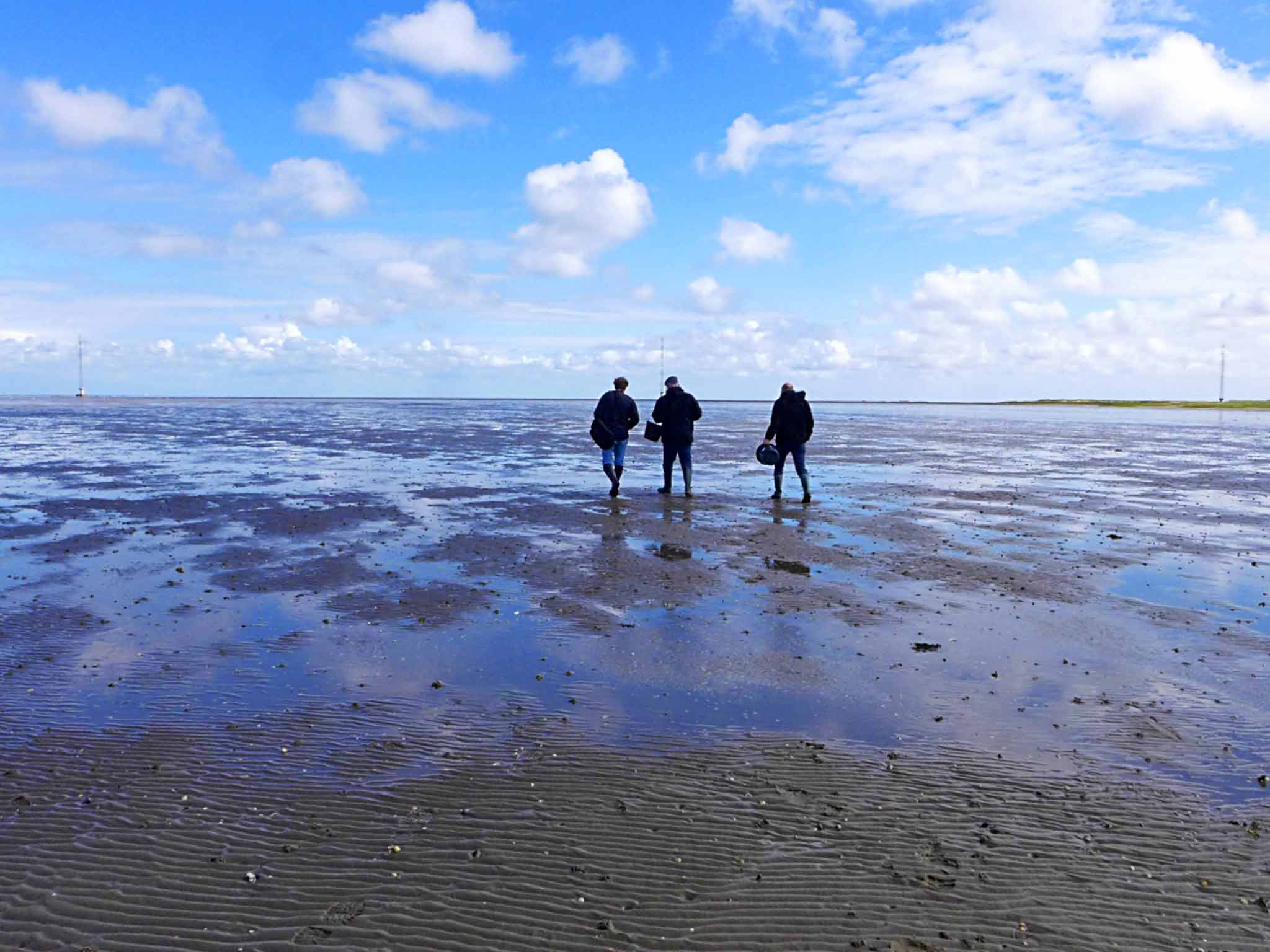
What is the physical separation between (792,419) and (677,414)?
2333 millimetres

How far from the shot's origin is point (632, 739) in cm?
581

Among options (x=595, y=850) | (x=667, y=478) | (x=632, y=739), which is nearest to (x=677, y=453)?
(x=667, y=478)

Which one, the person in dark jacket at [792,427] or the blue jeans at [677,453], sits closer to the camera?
the person in dark jacket at [792,427]

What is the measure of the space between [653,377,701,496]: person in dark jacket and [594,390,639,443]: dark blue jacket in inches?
20.7

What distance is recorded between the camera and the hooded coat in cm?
1712

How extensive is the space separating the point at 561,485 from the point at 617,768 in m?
16.2

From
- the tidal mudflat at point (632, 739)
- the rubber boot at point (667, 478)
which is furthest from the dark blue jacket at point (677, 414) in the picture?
the tidal mudflat at point (632, 739)

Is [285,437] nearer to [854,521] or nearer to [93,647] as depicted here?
[854,521]

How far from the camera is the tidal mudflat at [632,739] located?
3930mm

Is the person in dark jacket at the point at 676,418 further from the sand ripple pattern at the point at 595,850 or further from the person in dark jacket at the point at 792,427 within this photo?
the sand ripple pattern at the point at 595,850

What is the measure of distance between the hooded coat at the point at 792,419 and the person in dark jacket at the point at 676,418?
1.65m

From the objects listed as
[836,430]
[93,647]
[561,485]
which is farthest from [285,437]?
[93,647]

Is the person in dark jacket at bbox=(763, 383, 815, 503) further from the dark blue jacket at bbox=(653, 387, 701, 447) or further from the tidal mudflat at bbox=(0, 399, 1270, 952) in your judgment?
the tidal mudflat at bbox=(0, 399, 1270, 952)

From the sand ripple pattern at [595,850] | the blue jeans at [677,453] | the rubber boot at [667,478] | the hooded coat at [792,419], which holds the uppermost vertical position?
the hooded coat at [792,419]
